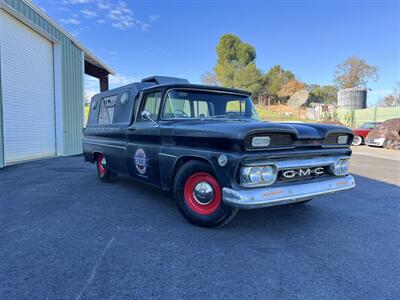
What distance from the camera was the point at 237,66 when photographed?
38469 millimetres

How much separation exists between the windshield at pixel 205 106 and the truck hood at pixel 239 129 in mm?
212

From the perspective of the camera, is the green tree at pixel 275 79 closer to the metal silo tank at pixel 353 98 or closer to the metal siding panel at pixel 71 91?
the metal silo tank at pixel 353 98

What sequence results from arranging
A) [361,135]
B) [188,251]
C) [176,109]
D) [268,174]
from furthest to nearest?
[361,135] → [176,109] → [268,174] → [188,251]

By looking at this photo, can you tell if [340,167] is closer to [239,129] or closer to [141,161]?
[239,129]

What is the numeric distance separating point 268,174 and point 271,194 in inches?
8.5

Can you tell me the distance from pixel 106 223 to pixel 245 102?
2.85 metres

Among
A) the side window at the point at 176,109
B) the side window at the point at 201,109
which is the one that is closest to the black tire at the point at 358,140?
the side window at the point at 201,109

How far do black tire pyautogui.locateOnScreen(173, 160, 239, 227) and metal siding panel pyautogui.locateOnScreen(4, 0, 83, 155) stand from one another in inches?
374

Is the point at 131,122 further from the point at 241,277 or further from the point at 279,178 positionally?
the point at 241,277

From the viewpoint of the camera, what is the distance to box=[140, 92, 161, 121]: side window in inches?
157

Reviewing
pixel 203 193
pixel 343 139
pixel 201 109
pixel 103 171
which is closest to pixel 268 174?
pixel 203 193

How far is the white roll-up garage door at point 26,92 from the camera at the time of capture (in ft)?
27.1

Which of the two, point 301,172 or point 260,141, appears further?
point 301,172

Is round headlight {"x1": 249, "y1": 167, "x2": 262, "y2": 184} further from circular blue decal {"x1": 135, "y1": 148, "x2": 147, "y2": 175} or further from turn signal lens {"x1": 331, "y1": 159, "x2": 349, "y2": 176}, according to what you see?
circular blue decal {"x1": 135, "y1": 148, "x2": 147, "y2": 175}
